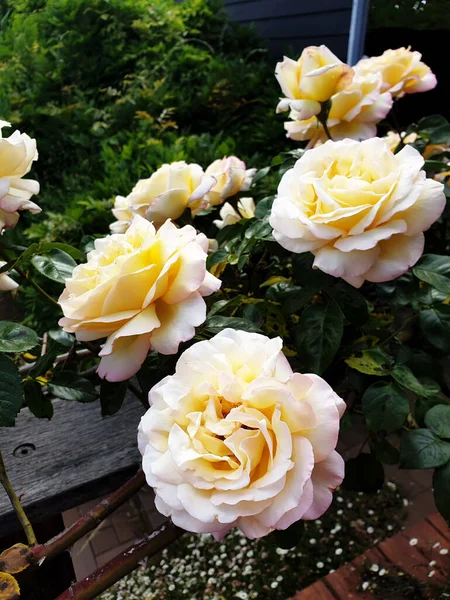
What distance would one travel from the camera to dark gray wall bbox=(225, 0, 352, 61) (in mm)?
3318

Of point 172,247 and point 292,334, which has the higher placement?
point 172,247

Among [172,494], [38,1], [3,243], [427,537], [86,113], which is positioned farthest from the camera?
[38,1]

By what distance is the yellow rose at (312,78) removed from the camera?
0.91 m

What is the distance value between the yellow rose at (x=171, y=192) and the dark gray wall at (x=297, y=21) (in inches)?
114

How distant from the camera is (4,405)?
0.61 metres

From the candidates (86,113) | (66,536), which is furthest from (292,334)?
(86,113)

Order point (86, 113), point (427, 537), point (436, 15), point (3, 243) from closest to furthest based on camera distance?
point (3, 243) → point (427, 537) → point (436, 15) → point (86, 113)

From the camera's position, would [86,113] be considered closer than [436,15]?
No

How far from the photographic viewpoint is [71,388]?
811mm

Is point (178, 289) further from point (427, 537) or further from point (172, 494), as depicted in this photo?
point (427, 537)

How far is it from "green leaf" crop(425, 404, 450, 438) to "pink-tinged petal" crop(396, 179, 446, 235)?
11.7 inches

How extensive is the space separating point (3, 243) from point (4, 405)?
295 mm

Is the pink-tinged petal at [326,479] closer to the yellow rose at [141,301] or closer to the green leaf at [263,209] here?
the yellow rose at [141,301]

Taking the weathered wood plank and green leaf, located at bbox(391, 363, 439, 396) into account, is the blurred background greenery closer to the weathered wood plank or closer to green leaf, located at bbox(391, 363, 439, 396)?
the weathered wood plank
